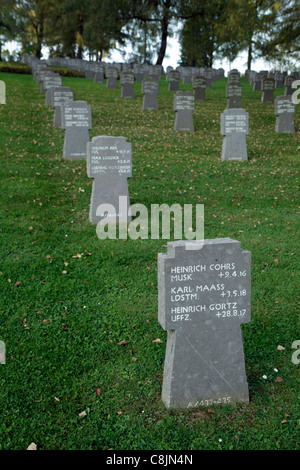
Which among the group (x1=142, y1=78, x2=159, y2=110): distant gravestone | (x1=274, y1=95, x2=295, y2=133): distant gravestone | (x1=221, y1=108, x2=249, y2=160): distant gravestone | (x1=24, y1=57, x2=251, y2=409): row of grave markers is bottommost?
(x1=24, y1=57, x2=251, y2=409): row of grave markers

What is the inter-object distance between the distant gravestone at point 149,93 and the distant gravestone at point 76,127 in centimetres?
891

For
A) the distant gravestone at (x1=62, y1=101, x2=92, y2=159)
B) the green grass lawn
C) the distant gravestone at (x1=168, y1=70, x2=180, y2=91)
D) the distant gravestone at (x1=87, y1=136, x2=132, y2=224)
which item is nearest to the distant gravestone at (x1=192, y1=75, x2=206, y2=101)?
the distant gravestone at (x1=168, y1=70, x2=180, y2=91)

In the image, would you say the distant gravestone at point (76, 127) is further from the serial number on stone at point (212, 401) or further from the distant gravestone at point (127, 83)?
the distant gravestone at point (127, 83)

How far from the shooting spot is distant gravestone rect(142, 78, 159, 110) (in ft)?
71.8

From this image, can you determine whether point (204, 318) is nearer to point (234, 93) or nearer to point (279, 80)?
point (234, 93)

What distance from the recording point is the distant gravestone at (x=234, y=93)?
2217 cm

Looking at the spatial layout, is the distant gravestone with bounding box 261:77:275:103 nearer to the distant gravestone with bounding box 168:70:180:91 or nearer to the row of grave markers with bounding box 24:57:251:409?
the distant gravestone with bounding box 168:70:180:91

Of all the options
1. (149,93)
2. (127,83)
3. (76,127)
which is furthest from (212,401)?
(127,83)

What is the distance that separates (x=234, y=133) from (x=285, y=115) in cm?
494

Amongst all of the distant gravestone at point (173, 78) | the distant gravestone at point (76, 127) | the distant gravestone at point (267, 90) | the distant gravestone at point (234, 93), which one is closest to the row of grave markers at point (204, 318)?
the distant gravestone at point (76, 127)

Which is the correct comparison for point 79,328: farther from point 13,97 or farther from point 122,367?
point 13,97

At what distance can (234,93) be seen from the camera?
22453 mm

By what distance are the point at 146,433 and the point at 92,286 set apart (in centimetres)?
269

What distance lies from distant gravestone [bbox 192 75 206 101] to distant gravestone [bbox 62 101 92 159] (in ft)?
44.5
